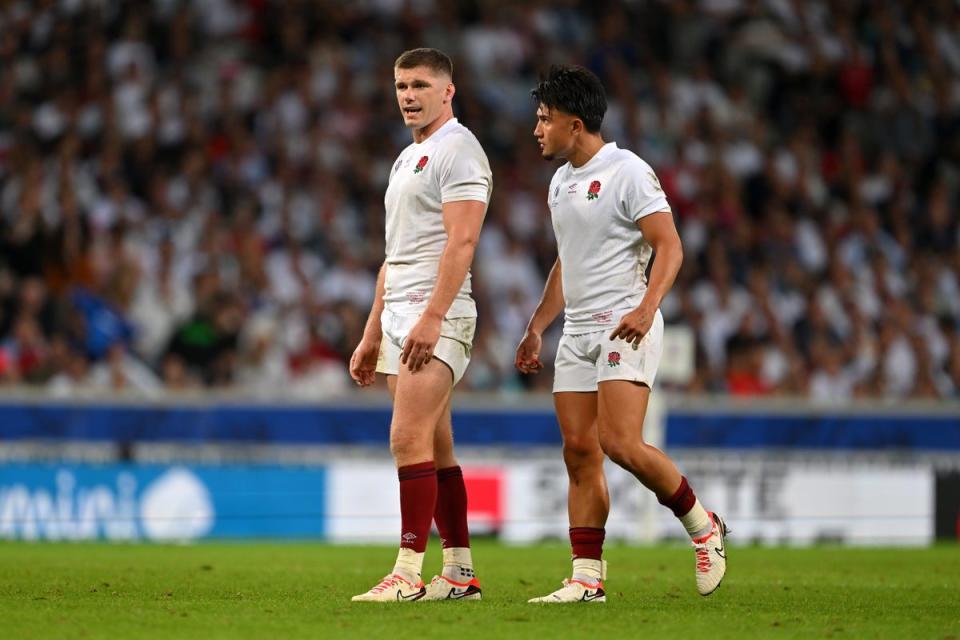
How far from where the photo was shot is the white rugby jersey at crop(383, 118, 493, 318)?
7.11m

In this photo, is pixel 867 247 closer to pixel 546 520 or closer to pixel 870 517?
pixel 870 517

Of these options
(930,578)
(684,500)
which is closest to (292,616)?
(684,500)

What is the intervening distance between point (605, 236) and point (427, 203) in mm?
804

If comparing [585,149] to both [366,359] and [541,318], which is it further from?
[366,359]

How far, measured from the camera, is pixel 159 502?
14.3m

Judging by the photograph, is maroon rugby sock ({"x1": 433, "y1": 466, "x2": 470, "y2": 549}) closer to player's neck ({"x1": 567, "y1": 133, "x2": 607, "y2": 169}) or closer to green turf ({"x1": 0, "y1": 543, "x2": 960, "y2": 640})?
green turf ({"x1": 0, "y1": 543, "x2": 960, "y2": 640})

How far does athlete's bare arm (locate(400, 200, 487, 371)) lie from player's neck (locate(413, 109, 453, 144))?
1.44ft

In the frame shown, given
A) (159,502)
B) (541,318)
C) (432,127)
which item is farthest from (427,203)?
(159,502)

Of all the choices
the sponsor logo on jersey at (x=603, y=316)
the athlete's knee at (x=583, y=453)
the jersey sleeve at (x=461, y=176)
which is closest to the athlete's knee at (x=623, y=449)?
the athlete's knee at (x=583, y=453)

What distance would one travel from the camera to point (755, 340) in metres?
17.2

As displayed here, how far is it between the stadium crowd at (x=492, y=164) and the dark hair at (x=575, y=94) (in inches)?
329

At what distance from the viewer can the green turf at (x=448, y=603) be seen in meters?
6.13

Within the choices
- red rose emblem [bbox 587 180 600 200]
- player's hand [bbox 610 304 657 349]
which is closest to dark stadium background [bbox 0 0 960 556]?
red rose emblem [bbox 587 180 600 200]

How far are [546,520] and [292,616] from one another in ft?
28.8
